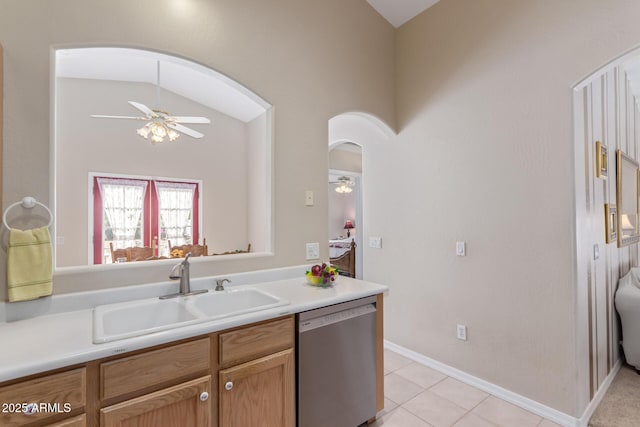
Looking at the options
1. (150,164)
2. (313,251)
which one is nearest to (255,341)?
(313,251)

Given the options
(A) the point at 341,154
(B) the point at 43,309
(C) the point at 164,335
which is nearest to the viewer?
(C) the point at 164,335

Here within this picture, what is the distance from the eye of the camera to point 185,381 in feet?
3.92

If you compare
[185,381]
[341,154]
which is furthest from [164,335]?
[341,154]

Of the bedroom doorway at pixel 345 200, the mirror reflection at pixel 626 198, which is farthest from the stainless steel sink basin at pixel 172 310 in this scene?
the mirror reflection at pixel 626 198

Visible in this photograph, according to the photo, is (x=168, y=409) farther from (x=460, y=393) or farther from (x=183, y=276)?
(x=460, y=393)

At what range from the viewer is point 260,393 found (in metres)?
1.40

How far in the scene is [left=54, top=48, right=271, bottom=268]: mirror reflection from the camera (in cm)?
448

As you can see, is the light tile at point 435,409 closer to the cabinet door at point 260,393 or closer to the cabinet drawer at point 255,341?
the cabinet door at point 260,393

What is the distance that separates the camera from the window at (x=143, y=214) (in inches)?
193

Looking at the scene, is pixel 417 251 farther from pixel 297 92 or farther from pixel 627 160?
pixel 627 160

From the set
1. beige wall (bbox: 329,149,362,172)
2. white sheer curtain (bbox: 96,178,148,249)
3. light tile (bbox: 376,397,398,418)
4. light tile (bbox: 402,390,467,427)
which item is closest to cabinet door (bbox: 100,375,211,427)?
light tile (bbox: 376,397,398,418)

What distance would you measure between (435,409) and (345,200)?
7.30 meters

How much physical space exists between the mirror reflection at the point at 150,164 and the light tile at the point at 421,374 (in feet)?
8.73

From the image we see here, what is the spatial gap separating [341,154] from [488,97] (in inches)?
134
